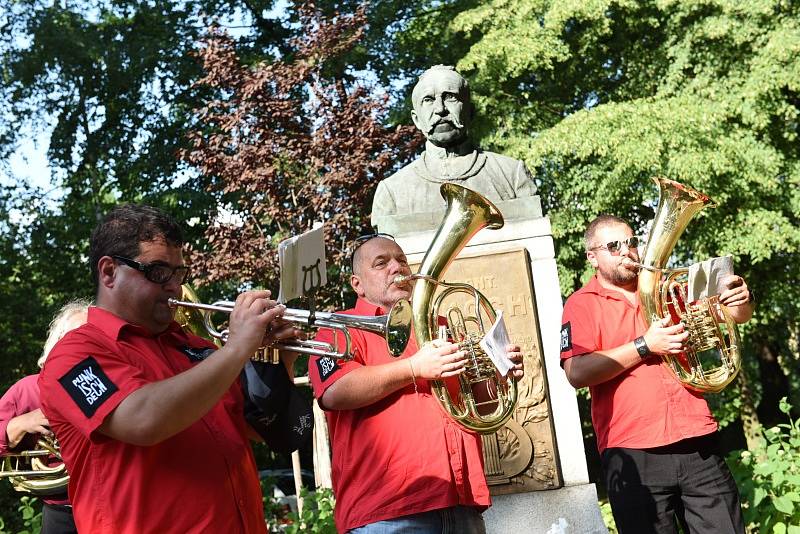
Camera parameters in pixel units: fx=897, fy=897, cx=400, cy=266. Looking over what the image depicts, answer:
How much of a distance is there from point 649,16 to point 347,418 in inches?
519

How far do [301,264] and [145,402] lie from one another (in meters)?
0.70

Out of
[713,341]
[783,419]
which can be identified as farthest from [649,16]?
[713,341]

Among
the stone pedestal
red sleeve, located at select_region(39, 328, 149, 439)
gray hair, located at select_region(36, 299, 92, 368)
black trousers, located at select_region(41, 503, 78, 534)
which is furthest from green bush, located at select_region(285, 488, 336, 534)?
red sleeve, located at select_region(39, 328, 149, 439)

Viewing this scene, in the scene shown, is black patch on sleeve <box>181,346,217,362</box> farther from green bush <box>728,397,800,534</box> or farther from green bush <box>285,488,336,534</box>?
green bush <box>728,397,800,534</box>

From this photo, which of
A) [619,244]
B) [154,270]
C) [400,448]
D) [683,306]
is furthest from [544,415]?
[154,270]

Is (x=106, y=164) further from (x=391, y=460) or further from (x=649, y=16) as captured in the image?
(x=391, y=460)

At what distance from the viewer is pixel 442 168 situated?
19.7 feet

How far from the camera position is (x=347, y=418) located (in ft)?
11.8

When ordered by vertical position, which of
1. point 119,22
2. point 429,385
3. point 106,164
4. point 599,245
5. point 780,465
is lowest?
point 780,465

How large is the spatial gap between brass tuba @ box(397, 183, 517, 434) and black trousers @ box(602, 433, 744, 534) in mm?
786

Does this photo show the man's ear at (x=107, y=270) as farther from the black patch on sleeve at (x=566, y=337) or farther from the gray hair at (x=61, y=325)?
the black patch on sleeve at (x=566, y=337)

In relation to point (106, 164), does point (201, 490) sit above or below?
below

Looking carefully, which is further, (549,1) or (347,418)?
(549,1)

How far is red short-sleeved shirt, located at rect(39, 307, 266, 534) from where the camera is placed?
2549 millimetres
